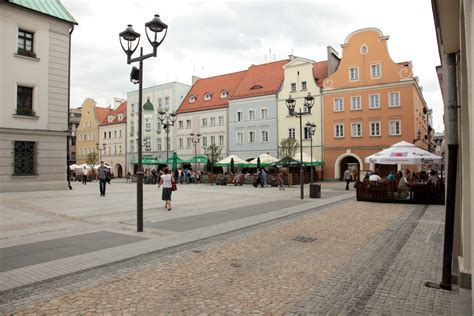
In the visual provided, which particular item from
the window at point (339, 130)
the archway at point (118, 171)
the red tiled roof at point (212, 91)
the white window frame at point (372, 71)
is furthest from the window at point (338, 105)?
the archway at point (118, 171)

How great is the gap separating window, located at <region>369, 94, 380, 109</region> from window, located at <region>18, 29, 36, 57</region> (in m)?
32.9

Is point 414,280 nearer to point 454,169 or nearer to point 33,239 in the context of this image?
point 454,169

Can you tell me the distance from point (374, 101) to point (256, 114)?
15740 mm

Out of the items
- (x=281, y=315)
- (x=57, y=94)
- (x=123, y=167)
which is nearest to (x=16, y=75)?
(x=57, y=94)

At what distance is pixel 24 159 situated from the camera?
21.4m

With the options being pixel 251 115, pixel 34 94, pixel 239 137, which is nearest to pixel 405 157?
pixel 34 94

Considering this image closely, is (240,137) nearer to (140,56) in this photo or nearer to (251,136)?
(251,136)

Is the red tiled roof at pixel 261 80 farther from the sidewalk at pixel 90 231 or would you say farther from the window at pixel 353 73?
the sidewalk at pixel 90 231

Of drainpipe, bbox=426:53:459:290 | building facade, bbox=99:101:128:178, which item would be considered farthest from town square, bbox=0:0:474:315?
building facade, bbox=99:101:128:178

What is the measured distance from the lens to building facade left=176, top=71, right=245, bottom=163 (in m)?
Result: 51.7

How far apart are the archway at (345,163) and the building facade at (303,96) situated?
7.51ft

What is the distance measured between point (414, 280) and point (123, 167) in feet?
209

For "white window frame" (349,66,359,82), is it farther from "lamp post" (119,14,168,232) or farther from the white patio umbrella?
"lamp post" (119,14,168,232)

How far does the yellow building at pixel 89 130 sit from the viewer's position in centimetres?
7044
